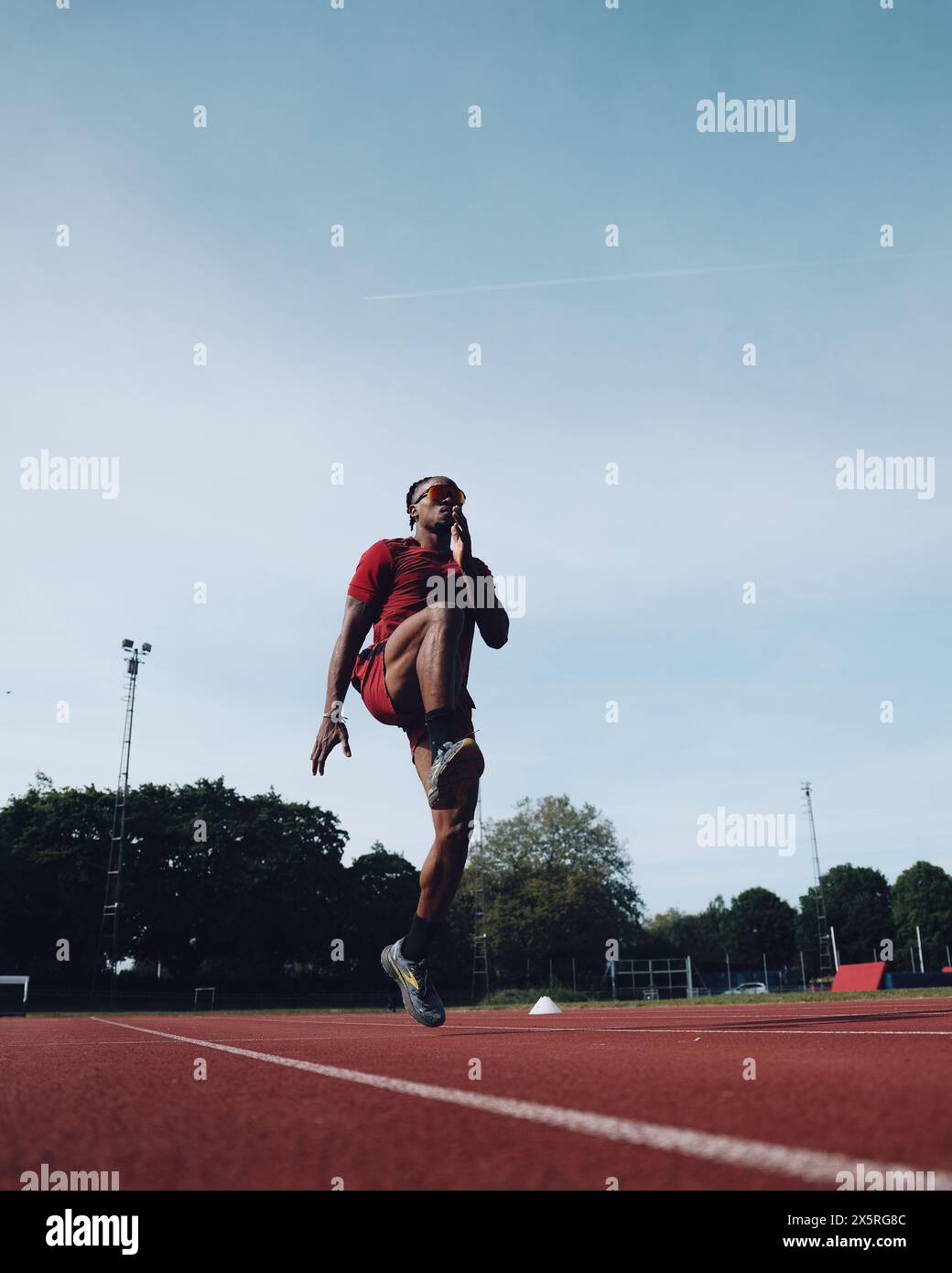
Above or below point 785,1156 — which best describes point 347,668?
above

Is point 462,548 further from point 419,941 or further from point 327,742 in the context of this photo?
point 419,941

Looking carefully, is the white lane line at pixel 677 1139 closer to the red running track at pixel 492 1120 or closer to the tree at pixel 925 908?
the red running track at pixel 492 1120

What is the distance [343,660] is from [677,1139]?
3956 mm

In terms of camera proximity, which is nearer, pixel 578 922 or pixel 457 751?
pixel 457 751

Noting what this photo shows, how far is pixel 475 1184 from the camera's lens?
53.6 inches

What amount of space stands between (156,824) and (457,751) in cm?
5030

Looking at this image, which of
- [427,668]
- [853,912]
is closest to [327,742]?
[427,668]

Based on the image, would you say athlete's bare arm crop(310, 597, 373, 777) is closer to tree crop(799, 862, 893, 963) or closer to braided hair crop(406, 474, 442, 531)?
braided hair crop(406, 474, 442, 531)

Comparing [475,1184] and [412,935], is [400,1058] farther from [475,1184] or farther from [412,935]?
[475,1184]

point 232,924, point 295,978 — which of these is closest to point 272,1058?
point 232,924

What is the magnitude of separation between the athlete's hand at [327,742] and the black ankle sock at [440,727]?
0.71 m

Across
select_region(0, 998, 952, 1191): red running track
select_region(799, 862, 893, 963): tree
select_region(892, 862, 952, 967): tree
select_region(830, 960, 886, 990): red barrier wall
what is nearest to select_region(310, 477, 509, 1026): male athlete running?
select_region(0, 998, 952, 1191): red running track

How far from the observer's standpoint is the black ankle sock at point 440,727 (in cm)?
451

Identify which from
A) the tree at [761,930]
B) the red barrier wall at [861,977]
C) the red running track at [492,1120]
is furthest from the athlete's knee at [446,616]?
the tree at [761,930]
